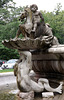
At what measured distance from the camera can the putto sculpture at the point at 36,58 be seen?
147 inches

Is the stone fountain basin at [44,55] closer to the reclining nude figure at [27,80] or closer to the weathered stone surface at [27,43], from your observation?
the weathered stone surface at [27,43]

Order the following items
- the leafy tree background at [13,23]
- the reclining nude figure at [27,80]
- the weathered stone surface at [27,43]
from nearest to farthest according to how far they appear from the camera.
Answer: the reclining nude figure at [27,80] < the weathered stone surface at [27,43] < the leafy tree background at [13,23]

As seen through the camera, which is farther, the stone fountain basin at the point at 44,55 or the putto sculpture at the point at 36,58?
the stone fountain basin at the point at 44,55

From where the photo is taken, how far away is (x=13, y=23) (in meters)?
24.2

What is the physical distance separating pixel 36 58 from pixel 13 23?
20173 millimetres

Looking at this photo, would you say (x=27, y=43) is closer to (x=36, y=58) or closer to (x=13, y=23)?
(x=36, y=58)

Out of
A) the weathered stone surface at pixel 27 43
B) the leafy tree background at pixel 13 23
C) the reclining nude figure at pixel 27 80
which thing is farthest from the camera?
the leafy tree background at pixel 13 23

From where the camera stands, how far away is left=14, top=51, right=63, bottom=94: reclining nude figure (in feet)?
12.1

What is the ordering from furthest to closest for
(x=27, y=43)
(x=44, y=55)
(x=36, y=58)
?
(x=36, y=58)
(x=44, y=55)
(x=27, y=43)

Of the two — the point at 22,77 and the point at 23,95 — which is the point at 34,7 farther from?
the point at 23,95

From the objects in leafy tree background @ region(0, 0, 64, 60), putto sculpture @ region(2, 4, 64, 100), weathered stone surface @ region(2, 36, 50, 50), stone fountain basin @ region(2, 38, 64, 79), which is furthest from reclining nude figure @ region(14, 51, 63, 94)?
leafy tree background @ region(0, 0, 64, 60)

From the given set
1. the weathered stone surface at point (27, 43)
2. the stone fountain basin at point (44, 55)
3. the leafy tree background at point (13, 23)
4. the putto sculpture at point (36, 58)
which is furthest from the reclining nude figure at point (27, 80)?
the leafy tree background at point (13, 23)

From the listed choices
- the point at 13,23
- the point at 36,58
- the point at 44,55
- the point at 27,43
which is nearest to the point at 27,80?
the point at 27,43

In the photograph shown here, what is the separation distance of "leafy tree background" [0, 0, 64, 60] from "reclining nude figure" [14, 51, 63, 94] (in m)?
20.4
